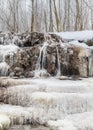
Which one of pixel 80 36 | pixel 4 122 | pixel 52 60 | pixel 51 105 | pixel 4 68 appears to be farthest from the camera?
pixel 80 36

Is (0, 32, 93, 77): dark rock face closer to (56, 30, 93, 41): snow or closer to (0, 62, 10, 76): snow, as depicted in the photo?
(0, 62, 10, 76): snow

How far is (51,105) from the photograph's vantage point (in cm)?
466

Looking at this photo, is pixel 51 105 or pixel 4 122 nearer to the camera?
pixel 4 122

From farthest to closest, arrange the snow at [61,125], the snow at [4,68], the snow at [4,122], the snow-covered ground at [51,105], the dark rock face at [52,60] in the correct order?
1. the dark rock face at [52,60]
2. the snow at [4,68]
3. the snow-covered ground at [51,105]
4. the snow at [61,125]
5. the snow at [4,122]

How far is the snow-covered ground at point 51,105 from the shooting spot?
13.6 ft

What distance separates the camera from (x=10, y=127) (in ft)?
13.3

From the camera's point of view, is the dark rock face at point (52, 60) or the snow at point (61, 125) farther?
the dark rock face at point (52, 60)

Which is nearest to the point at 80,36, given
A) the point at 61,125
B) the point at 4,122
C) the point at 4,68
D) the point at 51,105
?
the point at 4,68

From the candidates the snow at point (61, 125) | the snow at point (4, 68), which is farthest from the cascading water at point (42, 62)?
the snow at point (61, 125)

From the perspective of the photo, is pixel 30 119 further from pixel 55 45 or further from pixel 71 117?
pixel 55 45

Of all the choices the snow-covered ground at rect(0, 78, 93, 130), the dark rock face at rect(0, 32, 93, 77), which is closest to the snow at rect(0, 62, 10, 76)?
the dark rock face at rect(0, 32, 93, 77)

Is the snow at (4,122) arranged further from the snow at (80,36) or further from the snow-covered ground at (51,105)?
the snow at (80,36)

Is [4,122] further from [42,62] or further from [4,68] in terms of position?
[42,62]

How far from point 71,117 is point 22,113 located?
79 centimetres
